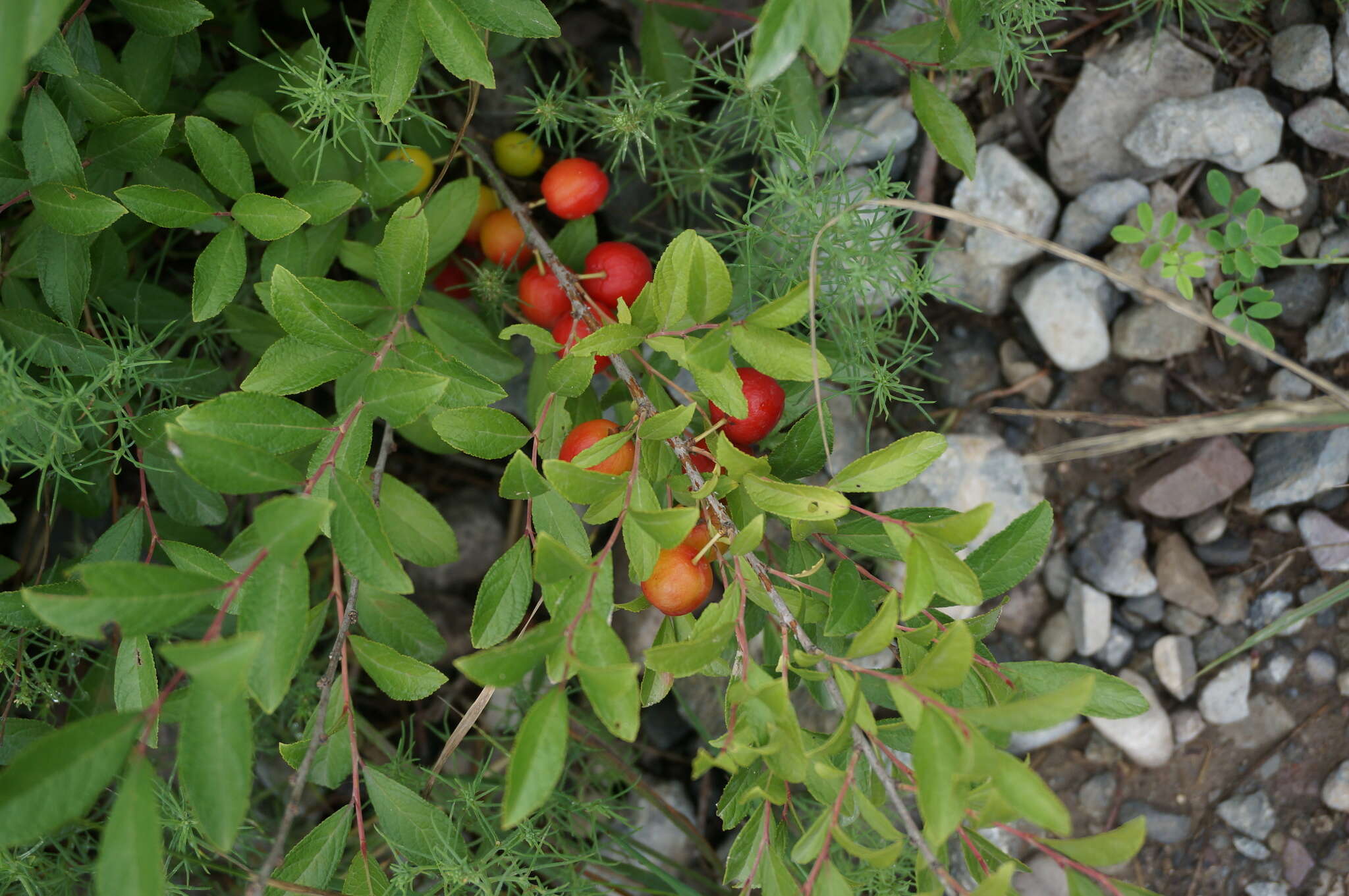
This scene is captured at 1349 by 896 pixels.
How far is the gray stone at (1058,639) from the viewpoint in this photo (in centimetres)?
193

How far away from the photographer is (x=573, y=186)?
158cm

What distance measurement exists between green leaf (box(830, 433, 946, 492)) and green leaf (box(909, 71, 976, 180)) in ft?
1.88

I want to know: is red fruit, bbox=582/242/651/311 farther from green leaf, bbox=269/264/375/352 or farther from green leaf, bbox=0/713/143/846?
green leaf, bbox=0/713/143/846

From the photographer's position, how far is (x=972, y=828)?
115 centimetres

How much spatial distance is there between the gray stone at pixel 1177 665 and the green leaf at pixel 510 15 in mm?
1658

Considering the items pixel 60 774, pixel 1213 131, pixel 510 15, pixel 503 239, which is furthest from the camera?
pixel 1213 131

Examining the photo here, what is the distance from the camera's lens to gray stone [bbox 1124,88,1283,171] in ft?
5.82

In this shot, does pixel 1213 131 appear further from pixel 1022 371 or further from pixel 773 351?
pixel 773 351

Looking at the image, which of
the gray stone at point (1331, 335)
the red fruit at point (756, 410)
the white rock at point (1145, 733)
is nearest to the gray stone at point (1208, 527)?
the white rock at point (1145, 733)

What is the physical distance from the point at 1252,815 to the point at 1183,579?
480 mm

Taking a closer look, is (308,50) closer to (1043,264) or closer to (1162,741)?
(1043,264)

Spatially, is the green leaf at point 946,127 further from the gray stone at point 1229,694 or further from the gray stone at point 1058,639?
the gray stone at point 1229,694

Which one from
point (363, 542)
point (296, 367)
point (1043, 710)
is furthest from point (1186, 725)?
point (296, 367)

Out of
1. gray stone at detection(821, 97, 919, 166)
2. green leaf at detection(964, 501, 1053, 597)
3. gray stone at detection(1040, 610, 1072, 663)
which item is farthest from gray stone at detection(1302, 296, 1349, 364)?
green leaf at detection(964, 501, 1053, 597)
